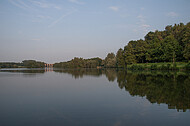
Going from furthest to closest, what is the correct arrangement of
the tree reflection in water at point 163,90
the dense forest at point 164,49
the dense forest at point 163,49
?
1. the dense forest at point 164,49
2. the dense forest at point 163,49
3. the tree reflection in water at point 163,90

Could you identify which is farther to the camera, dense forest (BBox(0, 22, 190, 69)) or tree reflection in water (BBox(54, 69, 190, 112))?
dense forest (BBox(0, 22, 190, 69))

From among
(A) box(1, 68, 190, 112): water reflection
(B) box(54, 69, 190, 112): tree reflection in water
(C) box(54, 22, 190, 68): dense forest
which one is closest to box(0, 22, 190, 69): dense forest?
(C) box(54, 22, 190, 68): dense forest

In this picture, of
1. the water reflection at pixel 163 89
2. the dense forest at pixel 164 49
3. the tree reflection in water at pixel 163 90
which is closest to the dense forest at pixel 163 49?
the dense forest at pixel 164 49

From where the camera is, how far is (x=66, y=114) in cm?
666

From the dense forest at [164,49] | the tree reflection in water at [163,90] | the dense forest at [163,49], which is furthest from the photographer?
the dense forest at [164,49]

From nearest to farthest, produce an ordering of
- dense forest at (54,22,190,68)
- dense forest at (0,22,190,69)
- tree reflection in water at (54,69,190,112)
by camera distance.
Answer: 1. tree reflection in water at (54,69,190,112)
2. dense forest at (0,22,190,69)
3. dense forest at (54,22,190,68)

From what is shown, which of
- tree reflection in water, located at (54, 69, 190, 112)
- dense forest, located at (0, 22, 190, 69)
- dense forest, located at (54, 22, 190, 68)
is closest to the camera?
tree reflection in water, located at (54, 69, 190, 112)

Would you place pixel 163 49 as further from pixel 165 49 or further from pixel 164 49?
pixel 165 49

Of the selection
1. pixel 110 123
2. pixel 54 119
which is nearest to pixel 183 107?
pixel 110 123

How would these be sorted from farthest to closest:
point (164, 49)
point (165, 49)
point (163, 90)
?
point (164, 49) → point (165, 49) → point (163, 90)

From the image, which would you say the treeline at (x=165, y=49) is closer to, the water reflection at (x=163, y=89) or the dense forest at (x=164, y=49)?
the dense forest at (x=164, y=49)

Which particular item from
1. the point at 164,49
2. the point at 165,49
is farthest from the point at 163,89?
the point at 164,49

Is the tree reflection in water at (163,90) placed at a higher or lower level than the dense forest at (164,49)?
lower

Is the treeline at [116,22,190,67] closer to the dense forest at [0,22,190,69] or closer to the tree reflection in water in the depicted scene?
the dense forest at [0,22,190,69]
